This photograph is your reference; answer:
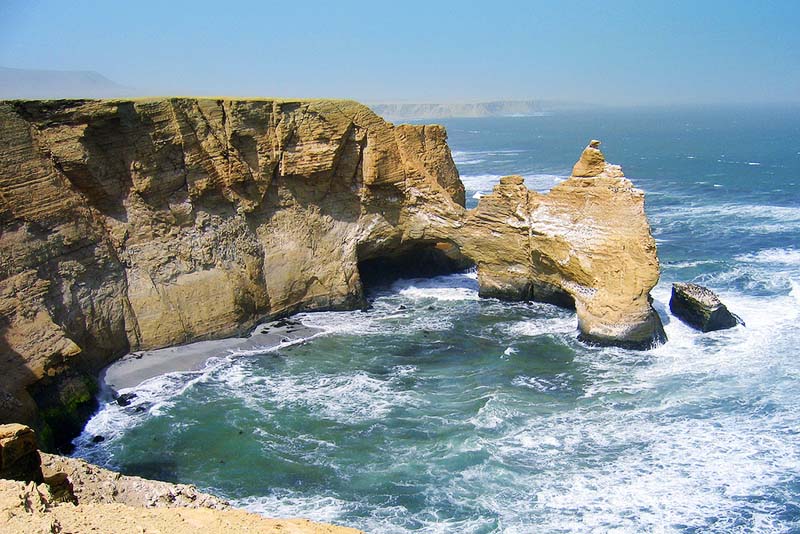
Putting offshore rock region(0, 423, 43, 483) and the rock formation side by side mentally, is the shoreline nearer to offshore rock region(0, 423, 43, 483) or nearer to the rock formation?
the rock formation

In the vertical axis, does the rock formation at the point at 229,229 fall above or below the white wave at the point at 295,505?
above

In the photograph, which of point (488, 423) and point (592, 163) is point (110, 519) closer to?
point (488, 423)

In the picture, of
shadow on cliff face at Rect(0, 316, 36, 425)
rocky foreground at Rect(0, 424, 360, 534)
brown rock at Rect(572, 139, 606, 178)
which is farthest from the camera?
brown rock at Rect(572, 139, 606, 178)

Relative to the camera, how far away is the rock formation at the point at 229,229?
78.3ft

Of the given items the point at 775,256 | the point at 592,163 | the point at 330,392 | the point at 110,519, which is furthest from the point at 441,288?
the point at 110,519

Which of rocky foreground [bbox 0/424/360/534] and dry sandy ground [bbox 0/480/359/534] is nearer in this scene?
dry sandy ground [bbox 0/480/359/534]

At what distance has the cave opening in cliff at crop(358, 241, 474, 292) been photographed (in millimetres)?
37906

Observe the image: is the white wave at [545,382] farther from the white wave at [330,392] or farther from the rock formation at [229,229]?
the white wave at [330,392]

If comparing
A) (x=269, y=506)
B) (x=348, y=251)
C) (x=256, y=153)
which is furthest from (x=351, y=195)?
(x=269, y=506)

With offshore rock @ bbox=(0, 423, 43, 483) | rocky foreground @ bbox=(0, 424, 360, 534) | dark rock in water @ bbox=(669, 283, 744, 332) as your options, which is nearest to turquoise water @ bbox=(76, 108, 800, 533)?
dark rock in water @ bbox=(669, 283, 744, 332)

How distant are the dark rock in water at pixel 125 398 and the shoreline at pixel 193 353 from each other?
2.66ft

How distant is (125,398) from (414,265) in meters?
18.6

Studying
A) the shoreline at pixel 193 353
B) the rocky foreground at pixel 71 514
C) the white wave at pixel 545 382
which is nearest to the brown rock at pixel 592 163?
the white wave at pixel 545 382

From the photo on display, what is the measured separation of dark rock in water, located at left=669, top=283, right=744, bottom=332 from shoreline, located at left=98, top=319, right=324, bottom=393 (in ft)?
51.7
